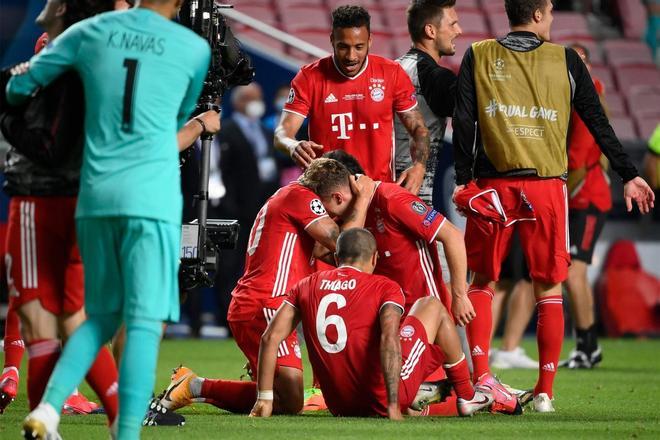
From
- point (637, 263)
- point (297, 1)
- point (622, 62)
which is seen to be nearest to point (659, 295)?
point (637, 263)

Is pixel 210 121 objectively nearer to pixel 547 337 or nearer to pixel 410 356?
pixel 410 356

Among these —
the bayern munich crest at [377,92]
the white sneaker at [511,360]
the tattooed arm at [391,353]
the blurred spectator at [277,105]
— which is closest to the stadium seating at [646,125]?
the blurred spectator at [277,105]

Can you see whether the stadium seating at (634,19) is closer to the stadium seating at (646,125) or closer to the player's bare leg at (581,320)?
the stadium seating at (646,125)

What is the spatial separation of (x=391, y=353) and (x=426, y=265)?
1044 mm

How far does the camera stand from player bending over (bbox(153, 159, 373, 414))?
6.36m

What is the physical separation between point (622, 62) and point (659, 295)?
3737mm

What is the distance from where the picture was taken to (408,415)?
6.16 metres

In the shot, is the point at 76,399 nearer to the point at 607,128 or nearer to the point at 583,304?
the point at 607,128

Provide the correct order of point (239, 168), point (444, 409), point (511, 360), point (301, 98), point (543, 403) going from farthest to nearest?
point (239, 168) → point (511, 360) → point (301, 98) → point (543, 403) → point (444, 409)

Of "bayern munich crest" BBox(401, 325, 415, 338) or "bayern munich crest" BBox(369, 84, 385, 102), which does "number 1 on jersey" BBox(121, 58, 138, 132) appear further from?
"bayern munich crest" BBox(369, 84, 385, 102)

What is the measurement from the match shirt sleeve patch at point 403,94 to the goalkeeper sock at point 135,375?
3.07m

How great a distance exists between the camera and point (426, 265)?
6617 mm

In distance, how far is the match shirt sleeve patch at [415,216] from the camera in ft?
20.6

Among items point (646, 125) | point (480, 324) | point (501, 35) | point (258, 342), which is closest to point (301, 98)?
point (258, 342)
